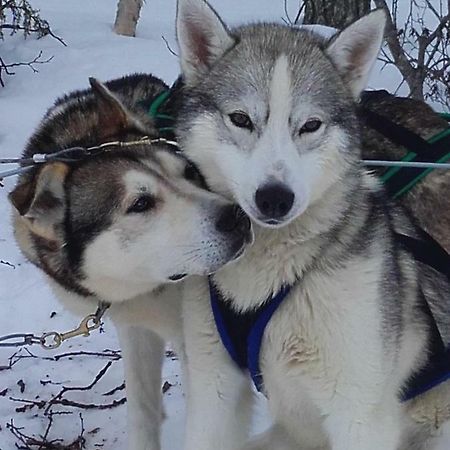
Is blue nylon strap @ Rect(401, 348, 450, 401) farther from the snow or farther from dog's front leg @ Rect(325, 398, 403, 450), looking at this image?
the snow

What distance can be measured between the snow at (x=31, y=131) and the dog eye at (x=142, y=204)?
1.07 meters

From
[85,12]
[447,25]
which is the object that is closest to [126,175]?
[447,25]

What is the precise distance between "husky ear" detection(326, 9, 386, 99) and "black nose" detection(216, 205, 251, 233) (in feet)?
1.52

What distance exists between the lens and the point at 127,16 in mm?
8430

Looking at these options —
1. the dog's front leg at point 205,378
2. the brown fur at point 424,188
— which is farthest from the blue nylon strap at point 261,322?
the brown fur at point 424,188

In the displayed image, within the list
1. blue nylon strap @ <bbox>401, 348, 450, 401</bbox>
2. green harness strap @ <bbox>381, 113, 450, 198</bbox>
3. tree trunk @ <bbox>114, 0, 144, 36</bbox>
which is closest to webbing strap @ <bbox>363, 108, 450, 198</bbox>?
green harness strap @ <bbox>381, 113, 450, 198</bbox>

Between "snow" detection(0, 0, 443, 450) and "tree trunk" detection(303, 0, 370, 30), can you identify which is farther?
"tree trunk" detection(303, 0, 370, 30)

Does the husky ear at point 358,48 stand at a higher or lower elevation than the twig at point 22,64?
higher

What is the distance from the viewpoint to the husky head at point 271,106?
7.52 ft

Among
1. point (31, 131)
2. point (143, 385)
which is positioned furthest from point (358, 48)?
point (31, 131)

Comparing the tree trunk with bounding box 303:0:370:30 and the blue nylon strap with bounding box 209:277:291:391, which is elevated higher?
the blue nylon strap with bounding box 209:277:291:391

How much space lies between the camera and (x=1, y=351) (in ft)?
13.6

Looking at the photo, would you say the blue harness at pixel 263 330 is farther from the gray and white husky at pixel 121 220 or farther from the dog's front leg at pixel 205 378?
the gray and white husky at pixel 121 220

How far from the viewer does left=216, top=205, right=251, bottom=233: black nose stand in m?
2.49
